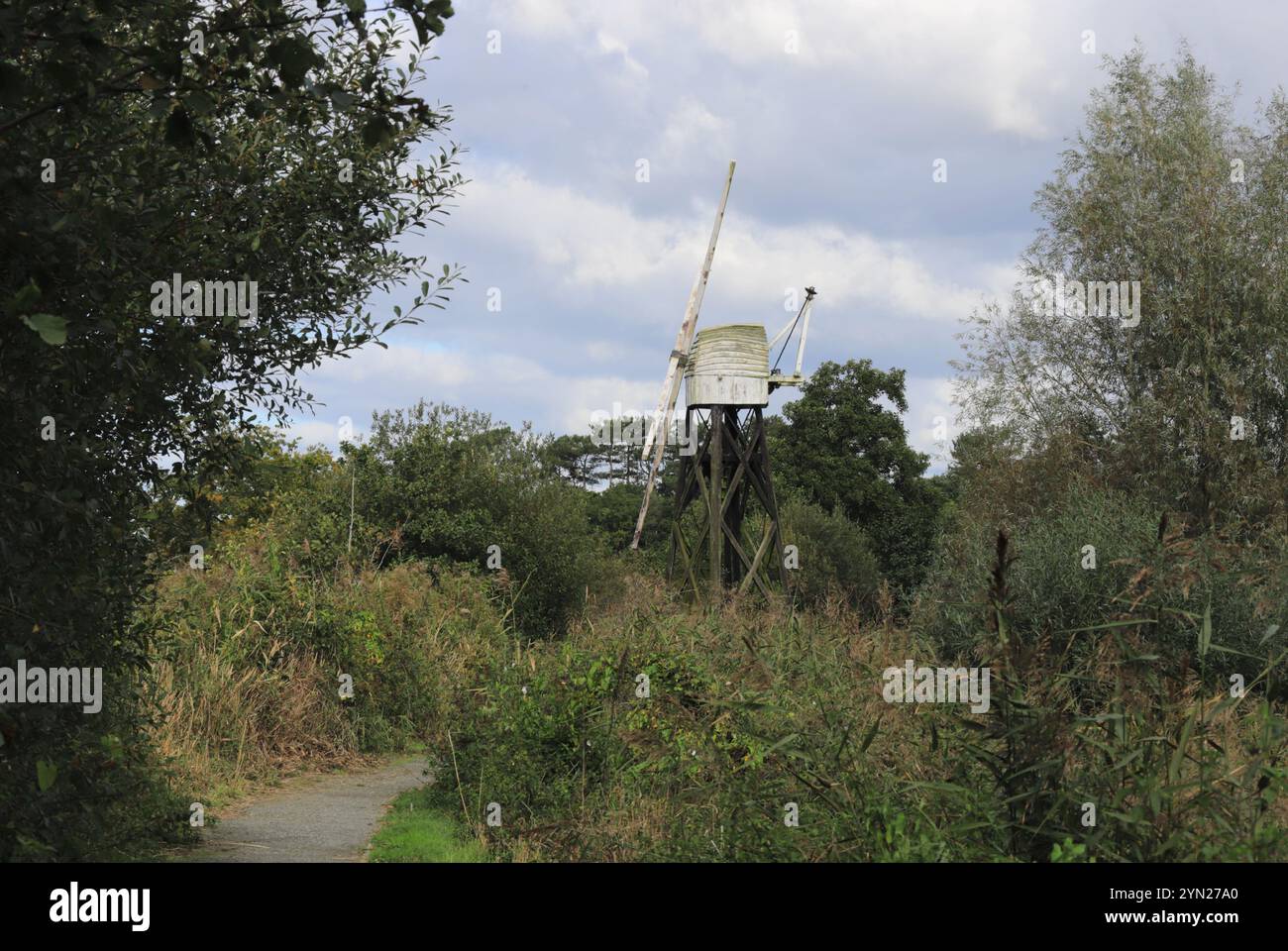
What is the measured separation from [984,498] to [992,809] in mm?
18853

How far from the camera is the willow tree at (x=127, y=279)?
406 centimetres

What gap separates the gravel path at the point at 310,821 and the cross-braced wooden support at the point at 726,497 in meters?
12.2

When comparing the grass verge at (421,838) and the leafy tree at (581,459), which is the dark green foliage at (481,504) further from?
the leafy tree at (581,459)

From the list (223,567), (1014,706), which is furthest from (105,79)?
(223,567)

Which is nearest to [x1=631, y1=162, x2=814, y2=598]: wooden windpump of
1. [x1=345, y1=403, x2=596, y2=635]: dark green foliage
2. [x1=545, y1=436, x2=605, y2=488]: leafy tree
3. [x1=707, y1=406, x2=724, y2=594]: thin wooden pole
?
[x1=707, y1=406, x2=724, y2=594]: thin wooden pole

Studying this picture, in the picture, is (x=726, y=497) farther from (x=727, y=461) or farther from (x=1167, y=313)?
(x=1167, y=313)

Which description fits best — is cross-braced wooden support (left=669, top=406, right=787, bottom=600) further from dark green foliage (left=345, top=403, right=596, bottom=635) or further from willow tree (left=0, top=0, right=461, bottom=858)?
willow tree (left=0, top=0, right=461, bottom=858)

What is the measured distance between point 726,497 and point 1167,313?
9449 millimetres

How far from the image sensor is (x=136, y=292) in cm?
545

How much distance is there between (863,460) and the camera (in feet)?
141

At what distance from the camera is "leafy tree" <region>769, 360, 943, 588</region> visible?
1650 inches

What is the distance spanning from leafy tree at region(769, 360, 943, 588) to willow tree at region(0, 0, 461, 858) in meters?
35.0
